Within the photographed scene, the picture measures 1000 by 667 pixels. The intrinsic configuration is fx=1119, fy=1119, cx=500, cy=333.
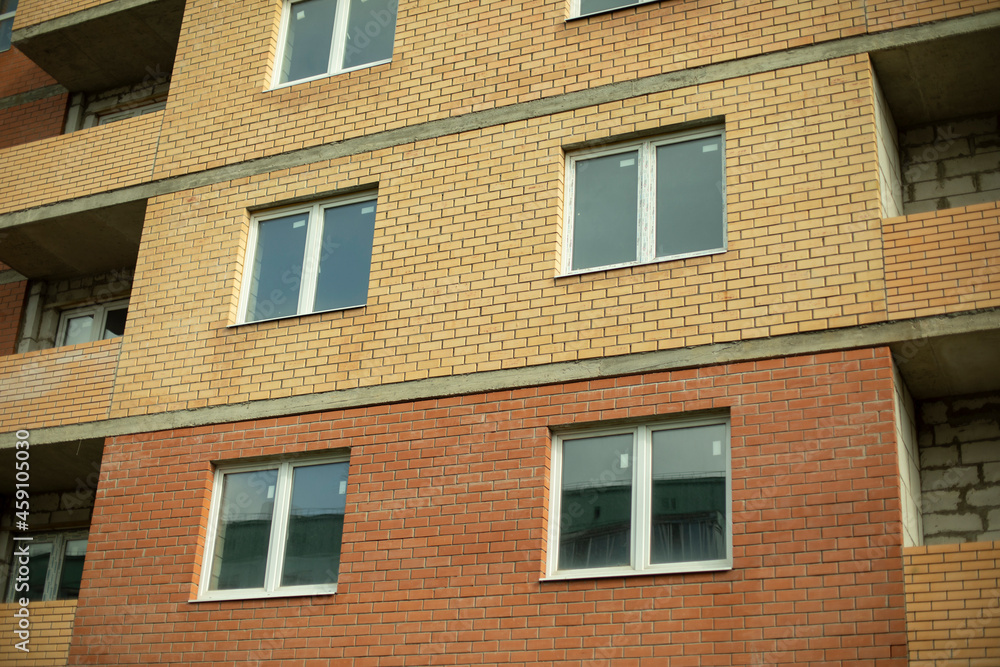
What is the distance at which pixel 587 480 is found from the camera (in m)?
9.70

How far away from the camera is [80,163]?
45.6 feet

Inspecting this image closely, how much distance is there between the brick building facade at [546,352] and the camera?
8.85m

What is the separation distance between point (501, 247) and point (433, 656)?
3.85 meters

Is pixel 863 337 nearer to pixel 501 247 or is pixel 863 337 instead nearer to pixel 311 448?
pixel 501 247

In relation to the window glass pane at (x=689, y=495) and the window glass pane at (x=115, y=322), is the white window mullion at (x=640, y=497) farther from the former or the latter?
the window glass pane at (x=115, y=322)

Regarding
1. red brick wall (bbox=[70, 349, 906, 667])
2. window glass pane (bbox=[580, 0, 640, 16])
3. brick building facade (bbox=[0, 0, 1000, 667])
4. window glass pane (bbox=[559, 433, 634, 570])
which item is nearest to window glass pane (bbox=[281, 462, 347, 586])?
brick building facade (bbox=[0, 0, 1000, 667])

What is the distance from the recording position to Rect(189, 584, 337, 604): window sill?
1018cm

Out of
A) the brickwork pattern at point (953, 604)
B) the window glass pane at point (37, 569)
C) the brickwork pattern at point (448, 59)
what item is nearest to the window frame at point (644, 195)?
the brickwork pattern at point (448, 59)

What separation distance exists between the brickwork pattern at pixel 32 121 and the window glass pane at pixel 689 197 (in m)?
9.45

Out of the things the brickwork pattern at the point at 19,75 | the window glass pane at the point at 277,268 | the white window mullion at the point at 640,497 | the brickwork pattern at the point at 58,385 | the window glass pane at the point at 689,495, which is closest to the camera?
the window glass pane at the point at 689,495

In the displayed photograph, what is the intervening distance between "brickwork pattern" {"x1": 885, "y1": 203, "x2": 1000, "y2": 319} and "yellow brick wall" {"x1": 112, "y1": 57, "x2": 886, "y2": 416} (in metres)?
0.16

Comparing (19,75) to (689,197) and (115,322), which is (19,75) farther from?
(689,197)

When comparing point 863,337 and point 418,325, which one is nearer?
point 863,337

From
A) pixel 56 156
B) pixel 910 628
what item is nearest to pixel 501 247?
pixel 910 628
